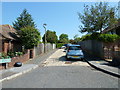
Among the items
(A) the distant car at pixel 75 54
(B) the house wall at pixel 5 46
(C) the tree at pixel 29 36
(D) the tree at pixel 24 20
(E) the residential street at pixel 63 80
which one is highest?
(D) the tree at pixel 24 20

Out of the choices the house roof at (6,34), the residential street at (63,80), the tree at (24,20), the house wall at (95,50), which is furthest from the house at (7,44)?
the tree at (24,20)

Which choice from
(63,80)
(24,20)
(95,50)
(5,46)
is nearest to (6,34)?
(5,46)

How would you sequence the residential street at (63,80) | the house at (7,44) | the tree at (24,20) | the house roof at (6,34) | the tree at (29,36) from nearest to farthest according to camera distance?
1. the residential street at (63,80)
2. the house at (7,44)
3. the house roof at (6,34)
4. the tree at (29,36)
5. the tree at (24,20)

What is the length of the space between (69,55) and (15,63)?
598 cm

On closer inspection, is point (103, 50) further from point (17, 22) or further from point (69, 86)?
Answer: point (17, 22)

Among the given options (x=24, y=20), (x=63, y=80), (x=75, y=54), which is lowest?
(x=63, y=80)

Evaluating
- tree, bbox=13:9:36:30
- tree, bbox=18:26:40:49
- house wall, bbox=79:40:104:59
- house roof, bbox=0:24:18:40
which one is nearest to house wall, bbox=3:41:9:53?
house roof, bbox=0:24:18:40

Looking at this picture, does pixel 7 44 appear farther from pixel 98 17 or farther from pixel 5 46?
pixel 98 17

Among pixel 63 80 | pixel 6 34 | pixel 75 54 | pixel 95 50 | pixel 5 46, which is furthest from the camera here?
pixel 95 50

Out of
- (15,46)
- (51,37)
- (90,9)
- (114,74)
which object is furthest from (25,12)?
(114,74)

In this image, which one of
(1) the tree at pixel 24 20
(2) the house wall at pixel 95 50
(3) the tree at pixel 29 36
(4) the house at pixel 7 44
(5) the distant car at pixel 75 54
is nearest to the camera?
(4) the house at pixel 7 44

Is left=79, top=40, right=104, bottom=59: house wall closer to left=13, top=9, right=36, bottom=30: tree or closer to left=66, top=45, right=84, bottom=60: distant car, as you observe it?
left=66, top=45, right=84, bottom=60: distant car

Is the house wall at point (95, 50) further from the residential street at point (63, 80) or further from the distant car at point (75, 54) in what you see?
the residential street at point (63, 80)

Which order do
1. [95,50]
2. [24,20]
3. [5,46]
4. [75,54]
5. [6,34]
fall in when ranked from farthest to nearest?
[24,20]
[95,50]
[6,34]
[75,54]
[5,46]
